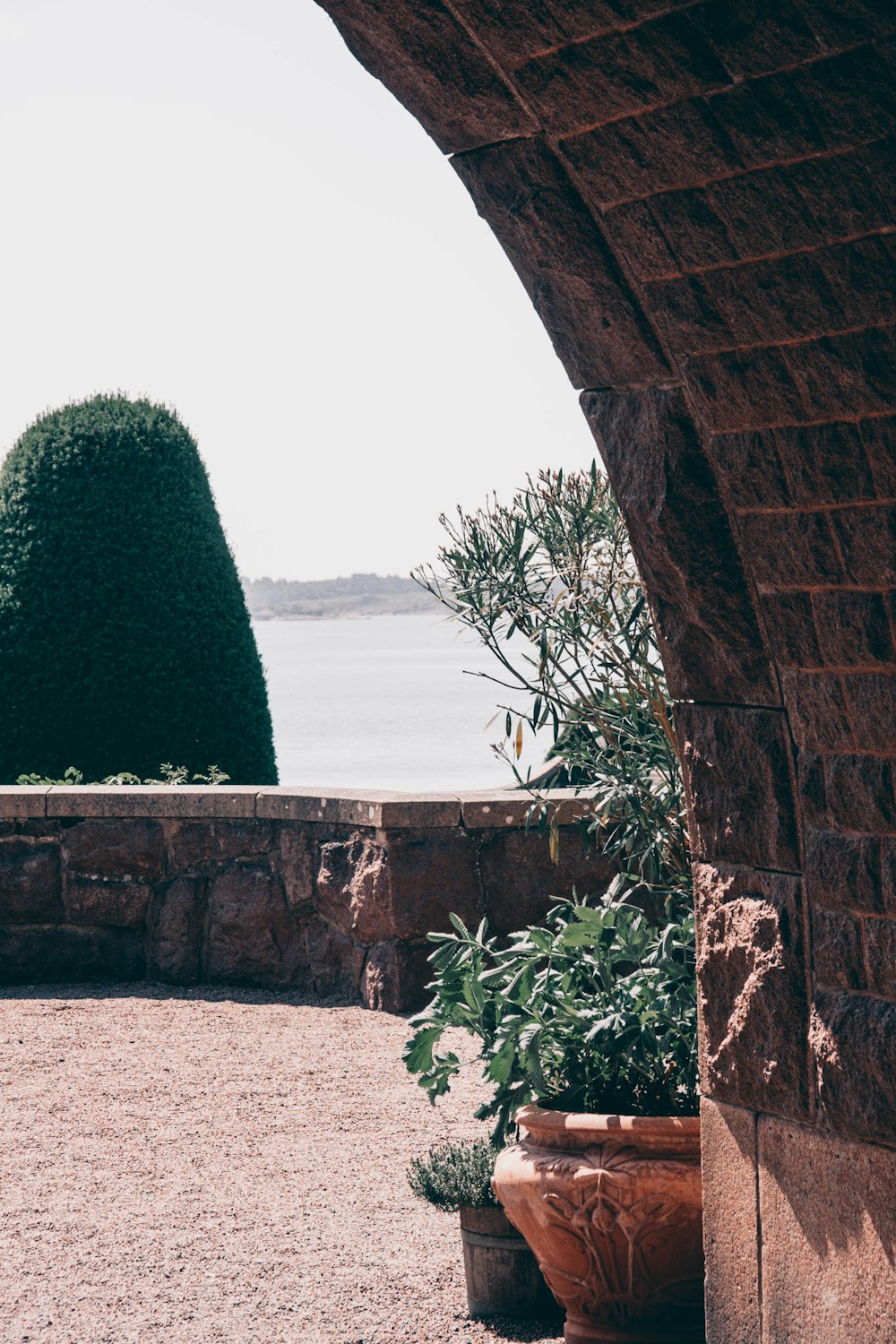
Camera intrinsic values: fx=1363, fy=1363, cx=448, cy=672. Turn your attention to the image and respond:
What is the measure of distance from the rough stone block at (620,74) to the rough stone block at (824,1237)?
5.50 feet

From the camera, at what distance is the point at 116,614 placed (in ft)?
24.5

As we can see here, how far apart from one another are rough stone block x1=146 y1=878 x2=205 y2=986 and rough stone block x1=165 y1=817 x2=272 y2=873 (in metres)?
0.09

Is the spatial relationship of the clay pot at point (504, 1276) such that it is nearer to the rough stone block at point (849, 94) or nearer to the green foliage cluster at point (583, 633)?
the green foliage cluster at point (583, 633)

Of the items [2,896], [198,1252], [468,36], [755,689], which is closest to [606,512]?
[755,689]

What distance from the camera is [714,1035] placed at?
8.30 ft

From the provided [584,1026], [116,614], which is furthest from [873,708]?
[116,614]

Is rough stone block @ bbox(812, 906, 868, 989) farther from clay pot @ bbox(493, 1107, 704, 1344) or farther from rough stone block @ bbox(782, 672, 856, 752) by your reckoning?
clay pot @ bbox(493, 1107, 704, 1344)

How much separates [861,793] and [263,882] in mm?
3865

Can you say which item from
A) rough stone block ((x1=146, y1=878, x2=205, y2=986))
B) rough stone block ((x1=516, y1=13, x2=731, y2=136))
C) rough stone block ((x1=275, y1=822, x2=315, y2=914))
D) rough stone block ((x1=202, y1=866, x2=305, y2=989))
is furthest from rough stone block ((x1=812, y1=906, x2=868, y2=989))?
rough stone block ((x1=146, y1=878, x2=205, y2=986))

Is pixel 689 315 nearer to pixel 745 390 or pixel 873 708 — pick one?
pixel 745 390

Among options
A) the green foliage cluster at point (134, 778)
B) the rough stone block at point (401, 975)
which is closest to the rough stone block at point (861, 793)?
the rough stone block at point (401, 975)

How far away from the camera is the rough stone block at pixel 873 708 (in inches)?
85.8

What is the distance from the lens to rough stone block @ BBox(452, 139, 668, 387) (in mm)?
2119

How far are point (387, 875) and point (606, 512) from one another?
2185 millimetres
